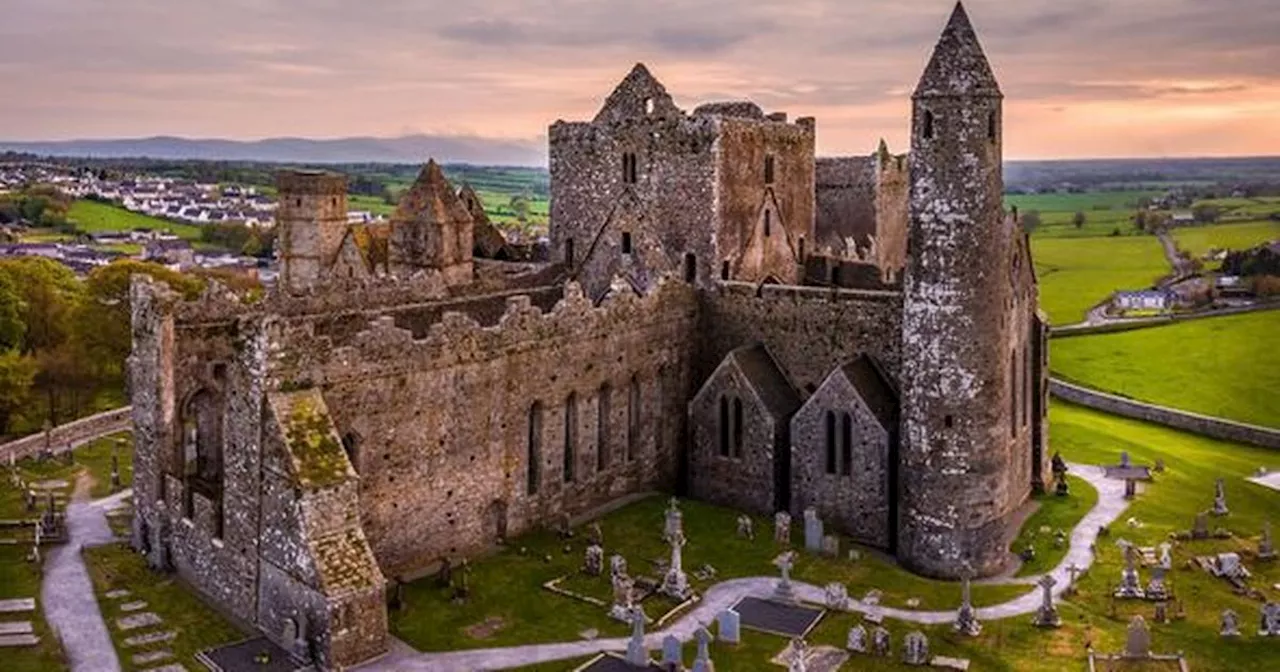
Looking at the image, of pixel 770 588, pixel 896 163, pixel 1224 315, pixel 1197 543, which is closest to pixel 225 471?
pixel 770 588

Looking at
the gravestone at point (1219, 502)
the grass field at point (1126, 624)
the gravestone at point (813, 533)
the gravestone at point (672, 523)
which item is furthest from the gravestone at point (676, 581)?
the gravestone at point (1219, 502)

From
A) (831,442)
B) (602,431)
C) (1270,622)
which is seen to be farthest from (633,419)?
(1270,622)

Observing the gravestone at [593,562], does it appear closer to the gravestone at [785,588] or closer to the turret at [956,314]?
the gravestone at [785,588]

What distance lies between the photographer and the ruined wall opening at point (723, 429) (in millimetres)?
40125

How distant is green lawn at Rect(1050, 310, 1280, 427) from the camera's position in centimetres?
6412

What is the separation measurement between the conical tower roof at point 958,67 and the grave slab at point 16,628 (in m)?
27.2

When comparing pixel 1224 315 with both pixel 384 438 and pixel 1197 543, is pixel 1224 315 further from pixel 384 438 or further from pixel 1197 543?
pixel 384 438

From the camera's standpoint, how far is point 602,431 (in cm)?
3956

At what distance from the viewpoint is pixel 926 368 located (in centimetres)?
3388

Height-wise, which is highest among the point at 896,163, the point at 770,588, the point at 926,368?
the point at 896,163

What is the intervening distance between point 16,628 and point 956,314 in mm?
25753

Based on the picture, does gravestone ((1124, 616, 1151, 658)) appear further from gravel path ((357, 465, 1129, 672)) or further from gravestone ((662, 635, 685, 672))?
gravestone ((662, 635, 685, 672))

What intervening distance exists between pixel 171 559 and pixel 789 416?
1924 cm

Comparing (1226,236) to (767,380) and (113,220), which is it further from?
(113,220)
